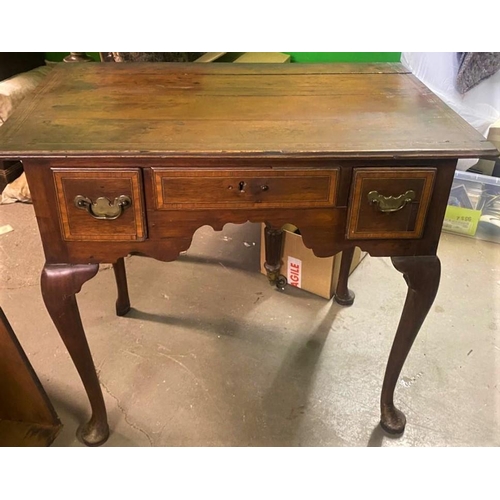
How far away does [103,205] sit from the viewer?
3.16 feet

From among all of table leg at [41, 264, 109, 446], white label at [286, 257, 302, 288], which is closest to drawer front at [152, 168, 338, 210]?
table leg at [41, 264, 109, 446]

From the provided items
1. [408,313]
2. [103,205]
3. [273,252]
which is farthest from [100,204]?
[273,252]

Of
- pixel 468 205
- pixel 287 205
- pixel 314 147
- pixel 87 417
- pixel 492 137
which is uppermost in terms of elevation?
pixel 314 147

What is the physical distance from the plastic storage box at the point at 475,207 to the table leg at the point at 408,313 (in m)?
1.08

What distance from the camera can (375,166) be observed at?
0.96 m

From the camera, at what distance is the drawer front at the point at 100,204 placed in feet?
3.09

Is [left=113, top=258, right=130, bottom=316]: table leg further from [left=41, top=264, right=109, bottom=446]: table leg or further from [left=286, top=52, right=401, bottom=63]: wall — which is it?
[left=286, top=52, right=401, bottom=63]: wall

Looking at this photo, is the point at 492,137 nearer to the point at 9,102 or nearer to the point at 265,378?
the point at 265,378

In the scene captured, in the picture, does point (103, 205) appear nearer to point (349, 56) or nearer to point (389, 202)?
point (389, 202)

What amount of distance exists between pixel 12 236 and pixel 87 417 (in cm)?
107

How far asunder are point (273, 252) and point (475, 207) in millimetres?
946

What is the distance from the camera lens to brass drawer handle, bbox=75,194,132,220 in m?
0.96

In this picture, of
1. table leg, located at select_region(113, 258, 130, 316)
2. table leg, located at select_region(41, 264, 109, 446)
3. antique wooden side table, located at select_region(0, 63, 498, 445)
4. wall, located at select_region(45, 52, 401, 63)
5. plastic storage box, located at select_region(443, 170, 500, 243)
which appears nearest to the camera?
antique wooden side table, located at select_region(0, 63, 498, 445)

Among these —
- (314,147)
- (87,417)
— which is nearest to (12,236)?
(87,417)
